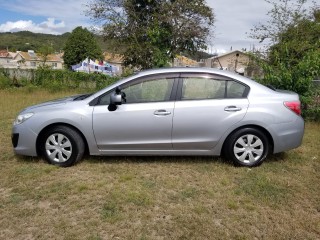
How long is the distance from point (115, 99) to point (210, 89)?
1.40 meters

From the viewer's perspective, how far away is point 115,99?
14.9 feet

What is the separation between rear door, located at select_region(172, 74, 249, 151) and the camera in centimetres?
464

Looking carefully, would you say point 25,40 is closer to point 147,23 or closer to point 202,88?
point 147,23

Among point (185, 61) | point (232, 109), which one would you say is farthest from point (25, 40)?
point (232, 109)

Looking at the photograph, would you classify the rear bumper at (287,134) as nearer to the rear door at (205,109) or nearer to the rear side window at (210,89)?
the rear door at (205,109)

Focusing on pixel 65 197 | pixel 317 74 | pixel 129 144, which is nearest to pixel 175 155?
pixel 129 144

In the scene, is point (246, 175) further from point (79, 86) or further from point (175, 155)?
point (79, 86)

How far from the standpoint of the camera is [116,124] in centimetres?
466

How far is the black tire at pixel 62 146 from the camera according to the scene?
473cm

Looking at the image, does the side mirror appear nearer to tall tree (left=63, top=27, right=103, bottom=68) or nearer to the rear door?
the rear door

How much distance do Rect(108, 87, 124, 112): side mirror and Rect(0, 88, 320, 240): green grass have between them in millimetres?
895

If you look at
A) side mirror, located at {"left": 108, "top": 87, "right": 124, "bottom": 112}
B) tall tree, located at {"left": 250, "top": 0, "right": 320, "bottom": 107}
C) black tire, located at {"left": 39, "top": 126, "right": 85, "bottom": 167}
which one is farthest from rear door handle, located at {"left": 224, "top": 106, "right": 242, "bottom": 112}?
tall tree, located at {"left": 250, "top": 0, "right": 320, "bottom": 107}

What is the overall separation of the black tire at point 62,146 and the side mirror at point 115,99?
2.15ft

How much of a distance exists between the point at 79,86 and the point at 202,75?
14128mm
